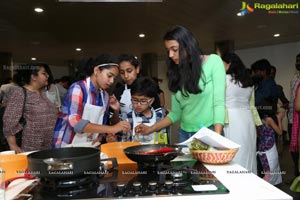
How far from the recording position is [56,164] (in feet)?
2.30

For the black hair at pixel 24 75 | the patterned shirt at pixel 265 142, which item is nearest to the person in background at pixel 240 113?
the patterned shirt at pixel 265 142

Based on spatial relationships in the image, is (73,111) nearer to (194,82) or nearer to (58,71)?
(194,82)

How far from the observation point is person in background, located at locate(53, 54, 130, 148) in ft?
4.54

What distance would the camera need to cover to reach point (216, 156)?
3.09ft

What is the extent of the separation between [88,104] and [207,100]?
1.96 feet

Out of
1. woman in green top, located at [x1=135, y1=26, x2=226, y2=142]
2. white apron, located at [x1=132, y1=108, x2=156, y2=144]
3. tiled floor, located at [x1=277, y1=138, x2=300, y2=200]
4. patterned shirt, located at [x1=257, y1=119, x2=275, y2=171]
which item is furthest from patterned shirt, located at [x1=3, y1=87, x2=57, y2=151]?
tiled floor, located at [x1=277, y1=138, x2=300, y2=200]

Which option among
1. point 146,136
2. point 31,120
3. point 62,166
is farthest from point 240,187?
point 31,120

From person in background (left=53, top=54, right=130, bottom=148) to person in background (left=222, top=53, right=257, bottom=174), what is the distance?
39.1 inches

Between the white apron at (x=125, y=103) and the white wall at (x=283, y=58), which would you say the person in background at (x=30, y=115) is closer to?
the white apron at (x=125, y=103)

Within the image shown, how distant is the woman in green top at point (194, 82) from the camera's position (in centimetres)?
126

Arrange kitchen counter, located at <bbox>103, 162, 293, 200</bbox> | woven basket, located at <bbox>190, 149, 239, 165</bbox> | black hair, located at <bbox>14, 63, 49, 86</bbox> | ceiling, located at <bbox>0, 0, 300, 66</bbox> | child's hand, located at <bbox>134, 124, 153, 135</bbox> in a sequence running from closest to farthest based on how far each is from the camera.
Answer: kitchen counter, located at <bbox>103, 162, 293, 200</bbox> → woven basket, located at <bbox>190, 149, 239, 165</bbox> → child's hand, located at <bbox>134, 124, 153, 135</bbox> → black hair, located at <bbox>14, 63, 49, 86</bbox> → ceiling, located at <bbox>0, 0, 300, 66</bbox>

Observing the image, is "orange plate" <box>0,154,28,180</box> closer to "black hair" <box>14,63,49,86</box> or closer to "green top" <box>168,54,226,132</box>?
"green top" <box>168,54,226,132</box>

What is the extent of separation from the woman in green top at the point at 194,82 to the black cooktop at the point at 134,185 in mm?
483

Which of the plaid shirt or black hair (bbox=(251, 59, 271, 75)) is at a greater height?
black hair (bbox=(251, 59, 271, 75))
